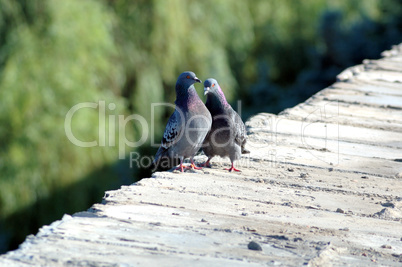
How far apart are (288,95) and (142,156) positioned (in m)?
2.22

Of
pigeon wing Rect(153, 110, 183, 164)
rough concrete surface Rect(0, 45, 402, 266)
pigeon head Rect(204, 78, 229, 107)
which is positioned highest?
pigeon head Rect(204, 78, 229, 107)

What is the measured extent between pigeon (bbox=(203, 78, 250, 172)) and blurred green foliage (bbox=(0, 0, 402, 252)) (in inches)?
164

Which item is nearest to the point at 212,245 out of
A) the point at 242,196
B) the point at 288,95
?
the point at 242,196

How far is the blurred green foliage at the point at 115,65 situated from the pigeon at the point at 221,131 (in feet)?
13.6

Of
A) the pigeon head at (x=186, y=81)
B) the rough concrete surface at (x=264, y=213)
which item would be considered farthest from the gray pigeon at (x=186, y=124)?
the rough concrete surface at (x=264, y=213)

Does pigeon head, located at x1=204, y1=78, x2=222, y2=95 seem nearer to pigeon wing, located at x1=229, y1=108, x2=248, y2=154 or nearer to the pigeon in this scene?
the pigeon

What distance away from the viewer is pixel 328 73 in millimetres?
8125

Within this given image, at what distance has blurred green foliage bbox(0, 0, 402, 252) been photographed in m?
6.77

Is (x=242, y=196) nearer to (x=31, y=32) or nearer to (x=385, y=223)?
(x=385, y=223)

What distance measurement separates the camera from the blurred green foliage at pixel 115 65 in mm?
6766

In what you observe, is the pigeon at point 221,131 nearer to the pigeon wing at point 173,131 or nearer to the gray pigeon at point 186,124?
the gray pigeon at point 186,124

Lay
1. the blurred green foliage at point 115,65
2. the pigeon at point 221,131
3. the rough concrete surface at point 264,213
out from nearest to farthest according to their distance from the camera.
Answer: the rough concrete surface at point 264,213, the pigeon at point 221,131, the blurred green foliage at point 115,65

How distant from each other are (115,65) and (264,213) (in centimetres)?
618

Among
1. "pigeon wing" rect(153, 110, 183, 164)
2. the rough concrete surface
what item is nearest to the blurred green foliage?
"pigeon wing" rect(153, 110, 183, 164)
